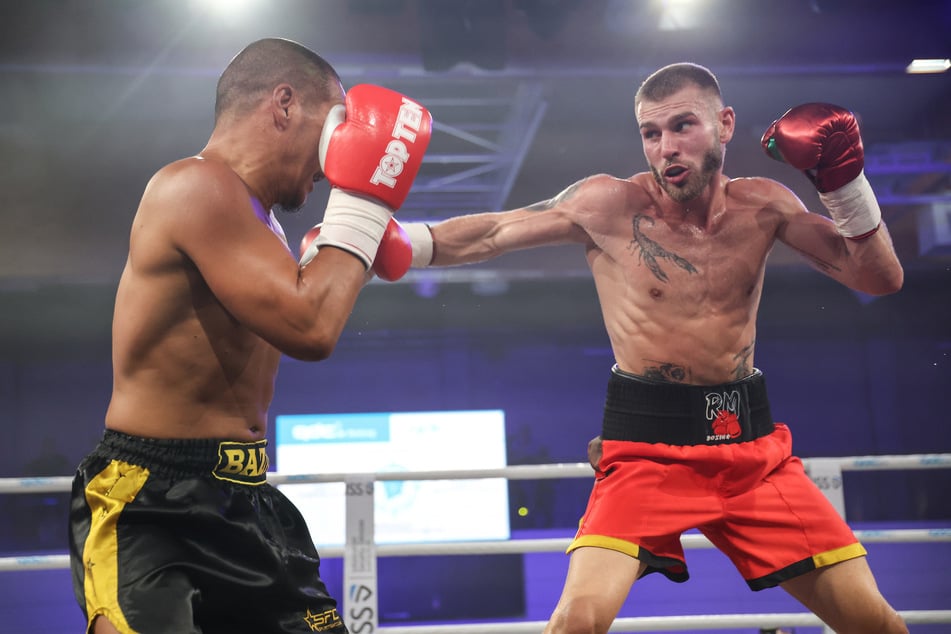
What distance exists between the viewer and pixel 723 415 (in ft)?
6.50

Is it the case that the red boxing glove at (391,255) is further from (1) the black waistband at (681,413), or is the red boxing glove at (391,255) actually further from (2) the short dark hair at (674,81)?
(2) the short dark hair at (674,81)

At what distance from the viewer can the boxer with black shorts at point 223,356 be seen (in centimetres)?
116

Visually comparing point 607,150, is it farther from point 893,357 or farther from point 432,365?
point 893,357

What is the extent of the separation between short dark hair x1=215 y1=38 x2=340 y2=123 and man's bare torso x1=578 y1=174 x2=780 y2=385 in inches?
37.3

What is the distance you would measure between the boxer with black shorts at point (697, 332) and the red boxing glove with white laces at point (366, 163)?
2.16 ft

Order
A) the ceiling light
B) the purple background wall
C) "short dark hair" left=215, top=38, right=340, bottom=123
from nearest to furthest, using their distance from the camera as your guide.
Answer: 1. "short dark hair" left=215, top=38, right=340, bottom=123
2. the ceiling light
3. the purple background wall

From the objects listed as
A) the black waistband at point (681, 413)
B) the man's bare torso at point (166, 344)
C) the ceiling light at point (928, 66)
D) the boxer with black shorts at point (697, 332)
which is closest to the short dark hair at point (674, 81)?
the boxer with black shorts at point (697, 332)

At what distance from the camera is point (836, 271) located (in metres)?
2.11

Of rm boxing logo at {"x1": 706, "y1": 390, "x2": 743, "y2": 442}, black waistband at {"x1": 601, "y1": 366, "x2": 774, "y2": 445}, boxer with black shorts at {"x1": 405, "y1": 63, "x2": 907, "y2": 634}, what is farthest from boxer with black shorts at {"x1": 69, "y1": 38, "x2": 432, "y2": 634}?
rm boxing logo at {"x1": 706, "y1": 390, "x2": 743, "y2": 442}

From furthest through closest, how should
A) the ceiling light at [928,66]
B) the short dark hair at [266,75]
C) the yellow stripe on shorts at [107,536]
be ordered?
the ceiling light at [928,66] < the short dark hair at [266,75] < the yellow stripe on shorts at [107,536]

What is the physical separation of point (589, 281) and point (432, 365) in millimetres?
2313

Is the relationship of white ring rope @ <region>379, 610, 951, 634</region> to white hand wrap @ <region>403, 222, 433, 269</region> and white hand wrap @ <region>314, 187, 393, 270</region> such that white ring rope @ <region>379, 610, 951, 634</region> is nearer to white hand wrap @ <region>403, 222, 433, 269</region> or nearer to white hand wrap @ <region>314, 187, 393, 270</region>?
white hand wrap @ <region>403, 222, 433, 269</region>

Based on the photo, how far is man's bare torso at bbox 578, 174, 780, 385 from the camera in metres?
2.03

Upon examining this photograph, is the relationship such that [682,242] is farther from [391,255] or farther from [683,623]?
[683,623]
